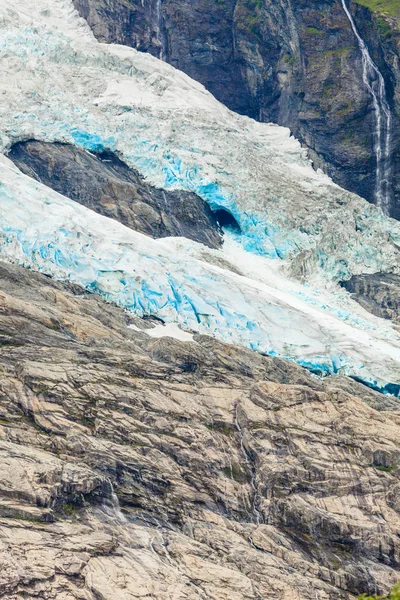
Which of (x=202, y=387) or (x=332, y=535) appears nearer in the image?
(x=332, y=535)

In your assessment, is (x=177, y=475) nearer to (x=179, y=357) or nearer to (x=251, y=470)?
(x=251, y=470)

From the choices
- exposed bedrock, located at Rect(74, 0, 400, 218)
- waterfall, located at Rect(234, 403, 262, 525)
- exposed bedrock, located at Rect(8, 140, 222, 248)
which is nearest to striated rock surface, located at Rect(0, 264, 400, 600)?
waterfall, located at Rect(234, 403, 262, 525)

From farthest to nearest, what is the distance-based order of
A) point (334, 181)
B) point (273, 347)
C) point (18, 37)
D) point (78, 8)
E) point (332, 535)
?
point (78, 8)
point (334, 181)
point (18, 37)
point (273, 347)
point (332, 535)

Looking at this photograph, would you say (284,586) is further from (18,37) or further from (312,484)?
(18,37)

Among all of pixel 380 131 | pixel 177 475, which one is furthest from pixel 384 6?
pixel 177 475

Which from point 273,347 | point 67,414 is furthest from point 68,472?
point 273,347

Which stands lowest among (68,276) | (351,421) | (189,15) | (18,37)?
(68,276)

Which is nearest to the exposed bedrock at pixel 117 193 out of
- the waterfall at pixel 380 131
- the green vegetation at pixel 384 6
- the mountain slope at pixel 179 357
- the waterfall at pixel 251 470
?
the mountain slope at pixel 179 357
